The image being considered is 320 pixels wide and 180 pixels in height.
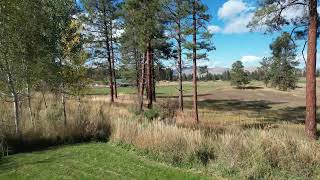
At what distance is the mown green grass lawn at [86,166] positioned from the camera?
29.4 ft

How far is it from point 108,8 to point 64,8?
2105 centimetres

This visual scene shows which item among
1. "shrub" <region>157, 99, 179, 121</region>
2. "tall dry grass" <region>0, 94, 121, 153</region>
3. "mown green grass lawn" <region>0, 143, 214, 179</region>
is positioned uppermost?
"tall dry grass" <region>0, 94, 121, 153</region>

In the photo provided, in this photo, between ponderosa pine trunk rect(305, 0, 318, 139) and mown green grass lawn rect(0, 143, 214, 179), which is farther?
ponderosa pine trunk rect(305, 0, 318, 139)

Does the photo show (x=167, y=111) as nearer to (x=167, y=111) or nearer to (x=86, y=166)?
(x=167, y=111)

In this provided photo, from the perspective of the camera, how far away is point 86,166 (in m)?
9.68

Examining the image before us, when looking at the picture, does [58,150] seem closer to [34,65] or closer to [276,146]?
[34,65]

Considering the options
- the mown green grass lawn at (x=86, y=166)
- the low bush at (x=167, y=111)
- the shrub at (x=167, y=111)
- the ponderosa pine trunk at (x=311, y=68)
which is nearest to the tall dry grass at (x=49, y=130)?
the mown green grass lawn at (x=86, y=166)

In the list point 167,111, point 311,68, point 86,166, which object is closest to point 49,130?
point 86,166

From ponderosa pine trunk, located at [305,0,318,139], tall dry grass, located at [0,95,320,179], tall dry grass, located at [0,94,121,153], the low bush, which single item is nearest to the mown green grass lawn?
tall dry grass, located at [0,95,320,179]

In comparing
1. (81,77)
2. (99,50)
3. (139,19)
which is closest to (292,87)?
(99,50)

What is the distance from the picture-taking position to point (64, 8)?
19484 mm

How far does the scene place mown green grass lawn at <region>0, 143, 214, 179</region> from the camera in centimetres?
895

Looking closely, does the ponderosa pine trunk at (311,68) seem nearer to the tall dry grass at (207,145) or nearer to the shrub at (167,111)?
the tall dry grass at (207,145)

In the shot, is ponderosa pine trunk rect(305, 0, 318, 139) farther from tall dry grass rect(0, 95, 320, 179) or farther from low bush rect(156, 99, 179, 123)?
low bush rect(156, 99, 179, 123)
